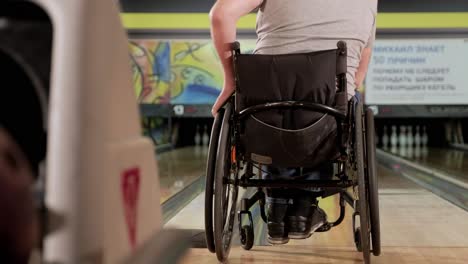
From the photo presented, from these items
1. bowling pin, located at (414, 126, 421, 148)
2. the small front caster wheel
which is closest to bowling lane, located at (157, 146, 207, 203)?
the small front caster wheel

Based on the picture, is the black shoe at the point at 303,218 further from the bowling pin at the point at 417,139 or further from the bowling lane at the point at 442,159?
the bowling pin at the point at 417,139

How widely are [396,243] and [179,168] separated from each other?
116 inches

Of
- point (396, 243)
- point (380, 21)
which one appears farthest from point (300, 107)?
point (380, 21)

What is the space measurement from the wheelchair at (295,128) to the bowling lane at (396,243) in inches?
11.6

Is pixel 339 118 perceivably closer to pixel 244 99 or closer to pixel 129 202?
pixel 244 99

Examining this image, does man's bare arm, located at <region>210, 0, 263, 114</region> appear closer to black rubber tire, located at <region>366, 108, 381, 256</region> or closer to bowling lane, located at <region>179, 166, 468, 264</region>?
black rubber tire, located at <region>366, 108, 381, 256</region>

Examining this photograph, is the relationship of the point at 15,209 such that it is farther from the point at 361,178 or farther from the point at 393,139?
the point at 393,139

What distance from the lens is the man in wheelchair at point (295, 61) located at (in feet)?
5.31

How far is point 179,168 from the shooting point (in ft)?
16.2

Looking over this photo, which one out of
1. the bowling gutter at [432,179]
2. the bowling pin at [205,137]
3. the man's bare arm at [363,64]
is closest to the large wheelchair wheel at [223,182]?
the man's bare arm at [363,64]

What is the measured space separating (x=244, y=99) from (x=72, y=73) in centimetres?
102

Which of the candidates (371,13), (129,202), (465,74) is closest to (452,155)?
(465,74)

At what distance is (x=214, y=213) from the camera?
5.28 ft

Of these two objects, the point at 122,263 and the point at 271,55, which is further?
the point at 271,55
